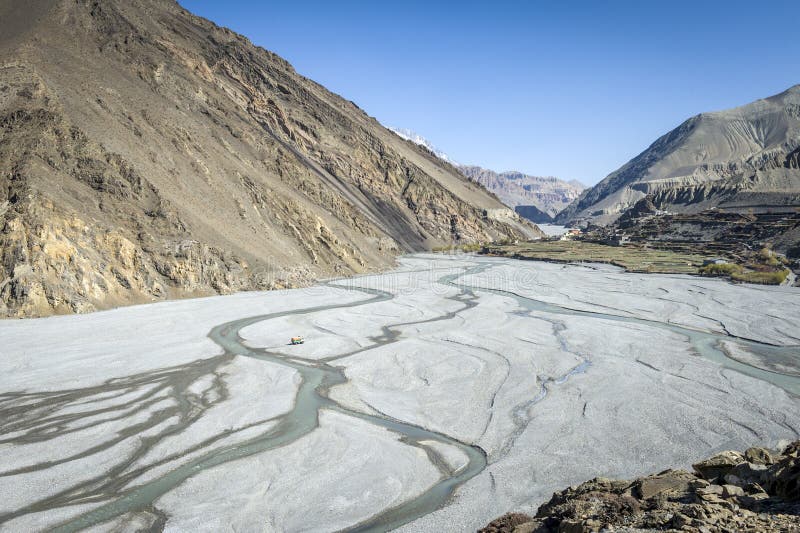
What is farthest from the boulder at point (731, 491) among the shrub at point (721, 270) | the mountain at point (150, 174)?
the shrub at point (721, 270)

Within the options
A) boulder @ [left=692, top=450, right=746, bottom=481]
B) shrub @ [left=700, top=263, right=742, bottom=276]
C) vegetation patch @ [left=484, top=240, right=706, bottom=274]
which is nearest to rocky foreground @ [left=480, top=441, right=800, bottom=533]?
boulder @ [left=692, top=450, right=746, bottom=481]

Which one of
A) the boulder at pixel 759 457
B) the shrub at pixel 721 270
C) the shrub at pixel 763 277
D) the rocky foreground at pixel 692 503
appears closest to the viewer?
the rocky foreground at pixel 692 503

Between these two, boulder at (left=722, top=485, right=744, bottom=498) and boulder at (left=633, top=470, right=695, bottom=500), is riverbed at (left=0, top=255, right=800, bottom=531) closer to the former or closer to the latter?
boulder at (left=633, top=470, right=695, bottom=500)

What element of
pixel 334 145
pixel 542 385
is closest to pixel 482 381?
pixel 542 385

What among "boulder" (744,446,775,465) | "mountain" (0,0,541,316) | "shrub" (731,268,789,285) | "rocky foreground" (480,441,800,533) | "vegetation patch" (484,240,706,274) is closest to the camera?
"rocky foreground" (480,441,800,533)

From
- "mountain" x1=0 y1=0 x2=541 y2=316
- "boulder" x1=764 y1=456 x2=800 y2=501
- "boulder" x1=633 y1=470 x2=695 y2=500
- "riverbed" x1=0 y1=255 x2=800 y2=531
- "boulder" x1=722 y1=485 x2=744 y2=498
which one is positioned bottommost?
"riverbed" x1=0 y1=255 x2=800 y2=531

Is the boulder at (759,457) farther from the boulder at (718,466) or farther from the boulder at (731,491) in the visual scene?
the boulder at (731,491)
